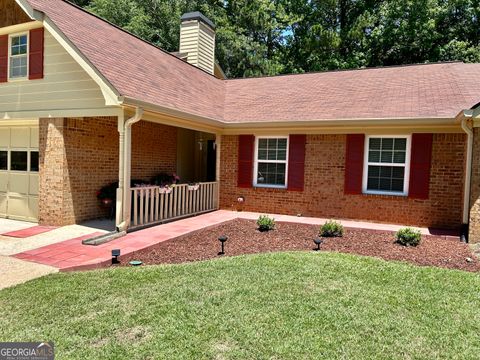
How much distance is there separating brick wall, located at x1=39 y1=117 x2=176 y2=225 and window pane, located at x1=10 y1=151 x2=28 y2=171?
108 cm

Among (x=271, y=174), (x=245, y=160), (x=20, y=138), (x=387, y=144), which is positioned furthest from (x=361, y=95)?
(x=20, y=138)

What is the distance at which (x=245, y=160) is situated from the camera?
11.3 m

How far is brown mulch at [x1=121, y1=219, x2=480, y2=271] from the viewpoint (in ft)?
20.6

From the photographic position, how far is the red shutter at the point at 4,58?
9.40 meters

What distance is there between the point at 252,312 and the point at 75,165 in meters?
6.56

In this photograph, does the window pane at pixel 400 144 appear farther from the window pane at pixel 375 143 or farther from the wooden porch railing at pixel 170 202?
the wooden porch railing at pixel 170 202

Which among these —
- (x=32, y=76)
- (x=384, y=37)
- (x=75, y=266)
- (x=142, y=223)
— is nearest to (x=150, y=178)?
(x=142, y=223)

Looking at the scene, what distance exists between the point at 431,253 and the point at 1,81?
10855 mm

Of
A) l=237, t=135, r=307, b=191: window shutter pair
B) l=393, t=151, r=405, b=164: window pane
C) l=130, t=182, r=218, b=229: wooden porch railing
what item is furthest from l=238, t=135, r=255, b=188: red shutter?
l=393, t=151, r=405, b=164: window pane

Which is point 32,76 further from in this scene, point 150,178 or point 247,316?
point 247,316

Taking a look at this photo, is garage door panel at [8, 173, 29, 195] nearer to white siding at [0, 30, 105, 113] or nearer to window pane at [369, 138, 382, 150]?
white siding at [0, 30, 105, 113]

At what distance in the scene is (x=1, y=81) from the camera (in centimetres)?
946

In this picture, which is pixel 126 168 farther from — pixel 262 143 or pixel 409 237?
pixel 409 237

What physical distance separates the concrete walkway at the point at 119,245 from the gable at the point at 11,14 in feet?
18.9
